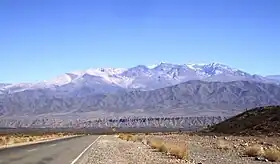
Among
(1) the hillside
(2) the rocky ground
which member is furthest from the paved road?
(1) the hillside

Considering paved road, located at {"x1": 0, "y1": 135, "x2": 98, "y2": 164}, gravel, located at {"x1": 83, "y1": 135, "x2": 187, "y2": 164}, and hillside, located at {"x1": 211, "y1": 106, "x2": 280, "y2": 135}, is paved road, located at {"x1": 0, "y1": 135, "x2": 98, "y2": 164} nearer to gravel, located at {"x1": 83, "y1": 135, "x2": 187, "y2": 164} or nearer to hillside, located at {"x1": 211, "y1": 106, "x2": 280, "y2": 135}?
gravel, located at {"x1": 83, "y1": 135, "x2": 187, "y2": 164}

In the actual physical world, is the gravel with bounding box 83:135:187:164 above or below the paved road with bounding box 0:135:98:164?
below

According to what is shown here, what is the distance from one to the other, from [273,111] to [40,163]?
58463 mm

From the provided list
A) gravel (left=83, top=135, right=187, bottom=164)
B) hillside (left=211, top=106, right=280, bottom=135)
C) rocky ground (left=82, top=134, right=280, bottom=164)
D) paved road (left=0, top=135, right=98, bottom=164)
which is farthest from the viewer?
hillside (left=211, top=106, right=280, bottom=135)

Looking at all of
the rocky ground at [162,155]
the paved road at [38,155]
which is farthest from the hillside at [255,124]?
the paved road at [38,155]

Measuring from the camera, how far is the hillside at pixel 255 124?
69.0m

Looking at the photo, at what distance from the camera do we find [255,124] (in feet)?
248

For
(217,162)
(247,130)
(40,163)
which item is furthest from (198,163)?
(247,130)

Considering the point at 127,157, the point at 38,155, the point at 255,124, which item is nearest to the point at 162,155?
the point at 127,157

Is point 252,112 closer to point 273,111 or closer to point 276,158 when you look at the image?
point 273,111

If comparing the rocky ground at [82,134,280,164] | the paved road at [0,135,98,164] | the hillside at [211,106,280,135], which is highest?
the hillside at [211,106,280,135]

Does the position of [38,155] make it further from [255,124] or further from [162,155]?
[255,124]

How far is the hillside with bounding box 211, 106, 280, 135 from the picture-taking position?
6900 cm

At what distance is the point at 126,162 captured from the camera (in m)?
26.3
